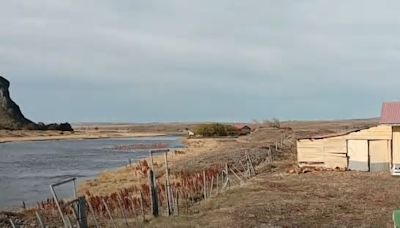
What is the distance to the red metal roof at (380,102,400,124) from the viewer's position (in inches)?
1455

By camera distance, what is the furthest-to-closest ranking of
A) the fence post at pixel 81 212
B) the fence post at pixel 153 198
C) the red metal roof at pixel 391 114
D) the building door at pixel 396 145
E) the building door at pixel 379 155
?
the building door at pixel 379 155 < the building door at pixel 396 145 < the red metal roof at pixel 391 114 < the fence post at pixel 153 198 < the fence post at pixel 81 212

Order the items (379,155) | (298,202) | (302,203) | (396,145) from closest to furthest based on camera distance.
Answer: (302,203) < (298,202) < (396,145) < (379,155)

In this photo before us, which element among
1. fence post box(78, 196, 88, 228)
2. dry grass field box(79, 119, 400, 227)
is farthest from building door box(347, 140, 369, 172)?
fence post box(78, 196, 88, 228)

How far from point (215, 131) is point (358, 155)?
8371 centimetres

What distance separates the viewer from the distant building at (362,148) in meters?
37.6

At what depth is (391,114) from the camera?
37.3 meters

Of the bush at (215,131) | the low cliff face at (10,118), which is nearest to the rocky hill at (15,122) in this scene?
the low cliff face at (10,118)

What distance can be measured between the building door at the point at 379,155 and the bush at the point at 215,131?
8283cm

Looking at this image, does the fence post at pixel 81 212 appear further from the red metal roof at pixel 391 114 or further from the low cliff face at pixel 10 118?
the low cliff face at pixel 10 118

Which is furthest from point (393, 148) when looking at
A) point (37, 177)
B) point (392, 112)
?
point (37, 177)

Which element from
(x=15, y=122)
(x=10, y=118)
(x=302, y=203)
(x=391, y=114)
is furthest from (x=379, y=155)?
(x=10, y=118)

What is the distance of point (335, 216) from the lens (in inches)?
851

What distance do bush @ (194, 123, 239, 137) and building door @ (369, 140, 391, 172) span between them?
8283 centimetres

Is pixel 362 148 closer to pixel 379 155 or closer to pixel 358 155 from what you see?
pixel 358 155
